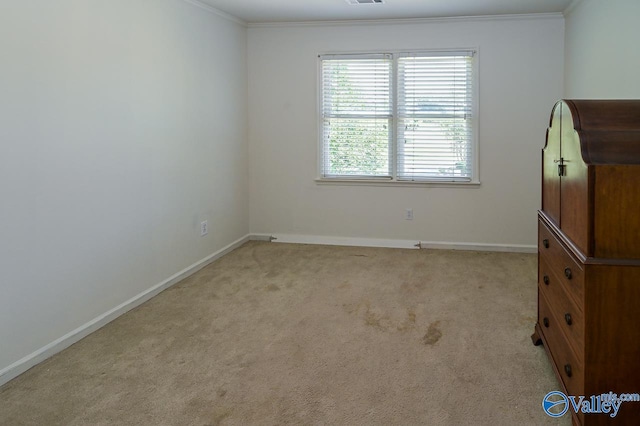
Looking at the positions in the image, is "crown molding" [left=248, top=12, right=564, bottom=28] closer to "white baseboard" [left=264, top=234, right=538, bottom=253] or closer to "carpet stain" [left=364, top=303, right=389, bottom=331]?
"white baseboard" [left=264, top=234, right=538, bottom=253]

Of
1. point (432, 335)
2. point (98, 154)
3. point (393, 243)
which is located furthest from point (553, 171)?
point (393, 243)

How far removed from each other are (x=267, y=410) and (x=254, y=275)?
Answer: 222 centimetres

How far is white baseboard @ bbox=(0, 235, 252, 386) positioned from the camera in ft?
8.47

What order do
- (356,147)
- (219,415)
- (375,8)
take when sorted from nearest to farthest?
1. (219,415)
2. (375,8)
3. (356,147)

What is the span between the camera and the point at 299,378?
2.52 m

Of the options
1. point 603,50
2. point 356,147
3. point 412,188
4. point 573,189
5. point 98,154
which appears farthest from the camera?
point 356,147

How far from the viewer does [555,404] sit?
2.23 meters

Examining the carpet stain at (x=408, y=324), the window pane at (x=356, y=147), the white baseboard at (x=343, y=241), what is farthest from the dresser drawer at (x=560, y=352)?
the window pane at (x=356, y=147)

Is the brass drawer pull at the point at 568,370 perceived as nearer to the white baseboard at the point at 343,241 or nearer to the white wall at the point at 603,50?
the white wall at the point at 603,50

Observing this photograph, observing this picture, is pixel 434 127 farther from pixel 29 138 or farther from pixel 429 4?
pixel 29 138

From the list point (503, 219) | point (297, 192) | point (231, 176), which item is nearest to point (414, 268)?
point (503, 219)

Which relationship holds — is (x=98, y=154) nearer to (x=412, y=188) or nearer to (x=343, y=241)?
(x=343, y=241)

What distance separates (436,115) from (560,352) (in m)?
3.39

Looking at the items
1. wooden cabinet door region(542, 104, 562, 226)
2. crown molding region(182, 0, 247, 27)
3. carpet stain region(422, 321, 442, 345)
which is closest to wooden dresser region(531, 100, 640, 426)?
wooden cabinet door region(542, 104, 562, 226)
